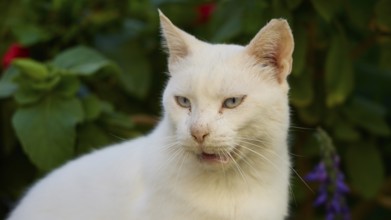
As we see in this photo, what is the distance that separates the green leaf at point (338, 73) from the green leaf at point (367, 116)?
18cm

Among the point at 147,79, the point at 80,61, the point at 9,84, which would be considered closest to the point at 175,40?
the point at 80,61

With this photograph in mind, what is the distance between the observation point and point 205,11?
314cm

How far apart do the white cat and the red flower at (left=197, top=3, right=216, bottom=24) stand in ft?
3.85

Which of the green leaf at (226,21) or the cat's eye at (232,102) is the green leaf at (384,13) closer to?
the green leaf at (226,21)

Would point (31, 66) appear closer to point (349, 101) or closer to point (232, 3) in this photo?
point (232, 3)

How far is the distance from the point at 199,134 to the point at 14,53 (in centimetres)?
153

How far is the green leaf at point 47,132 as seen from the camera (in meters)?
2.39

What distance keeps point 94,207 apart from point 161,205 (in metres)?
0.25

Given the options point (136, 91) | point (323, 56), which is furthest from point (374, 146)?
point (136, 91)

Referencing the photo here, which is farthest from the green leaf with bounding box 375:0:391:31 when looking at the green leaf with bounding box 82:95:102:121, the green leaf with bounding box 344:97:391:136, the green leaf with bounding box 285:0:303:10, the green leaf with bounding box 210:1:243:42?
the green leaf with bounding box 82:95:102:121

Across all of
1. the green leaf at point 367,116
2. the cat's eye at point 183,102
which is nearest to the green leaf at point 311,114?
the green leaf at point 367,116

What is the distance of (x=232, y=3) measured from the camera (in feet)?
9.45

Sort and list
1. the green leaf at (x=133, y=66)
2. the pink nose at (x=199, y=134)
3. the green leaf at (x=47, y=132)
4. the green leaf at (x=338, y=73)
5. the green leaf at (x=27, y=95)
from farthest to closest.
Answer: the green leaf at (x=133, y=66), the green leaf at (x=338, y=73), the green leaf at (x=27, y=95), the green leaf at (x=47, y=132), the pink nose at (x=199, y=134)

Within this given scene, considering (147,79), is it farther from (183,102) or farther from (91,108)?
(183,102)
